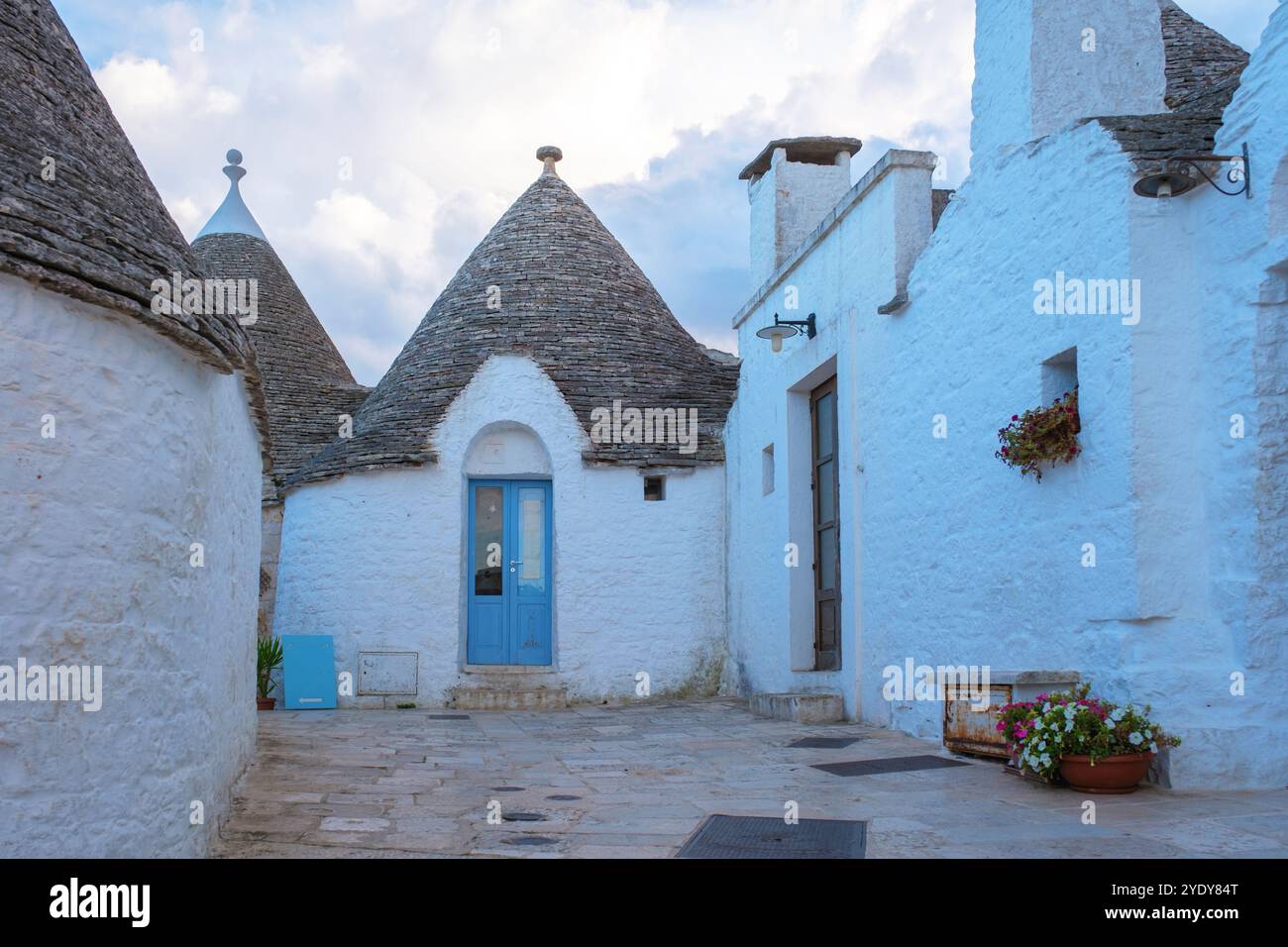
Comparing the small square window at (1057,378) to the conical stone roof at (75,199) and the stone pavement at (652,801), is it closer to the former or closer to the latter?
the stone pavement at (652,801)

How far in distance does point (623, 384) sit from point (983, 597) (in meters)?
6.74

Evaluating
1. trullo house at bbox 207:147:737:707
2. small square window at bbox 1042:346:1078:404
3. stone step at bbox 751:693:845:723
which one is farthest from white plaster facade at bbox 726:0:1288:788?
trullo house at bbox 207:147:737:707

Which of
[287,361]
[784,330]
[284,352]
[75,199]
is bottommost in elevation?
[75,199]

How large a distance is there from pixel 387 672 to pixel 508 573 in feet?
5.59

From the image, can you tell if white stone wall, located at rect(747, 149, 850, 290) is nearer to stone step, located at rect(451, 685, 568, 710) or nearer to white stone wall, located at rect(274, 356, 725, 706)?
white stone wall, located at rect(274, 356, 725, 706)

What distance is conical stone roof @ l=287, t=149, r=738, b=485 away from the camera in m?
12.7

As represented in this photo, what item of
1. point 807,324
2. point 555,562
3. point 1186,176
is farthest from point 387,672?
point 1186,176

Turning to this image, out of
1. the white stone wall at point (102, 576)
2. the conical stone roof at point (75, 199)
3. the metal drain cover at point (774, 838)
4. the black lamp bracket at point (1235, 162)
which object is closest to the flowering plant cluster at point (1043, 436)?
the black lamp bracket at point (1235, 162)

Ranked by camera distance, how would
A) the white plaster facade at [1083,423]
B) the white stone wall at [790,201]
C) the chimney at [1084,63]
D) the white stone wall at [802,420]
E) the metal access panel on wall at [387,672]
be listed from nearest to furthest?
the white plaster facade at [1083,423]
the chimney at [1084,63]
the white stone wall at [802,420]
the white stone wall at [790,201]
the metal access panel on wall at [387,672]

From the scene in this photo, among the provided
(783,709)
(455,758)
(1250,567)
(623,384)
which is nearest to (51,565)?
(455,758)

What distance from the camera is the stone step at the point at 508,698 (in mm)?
11680

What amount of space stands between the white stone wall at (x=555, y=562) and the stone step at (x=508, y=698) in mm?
195

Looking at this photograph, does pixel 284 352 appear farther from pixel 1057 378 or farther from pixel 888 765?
pixel 1057 378

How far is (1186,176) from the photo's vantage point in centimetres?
539
